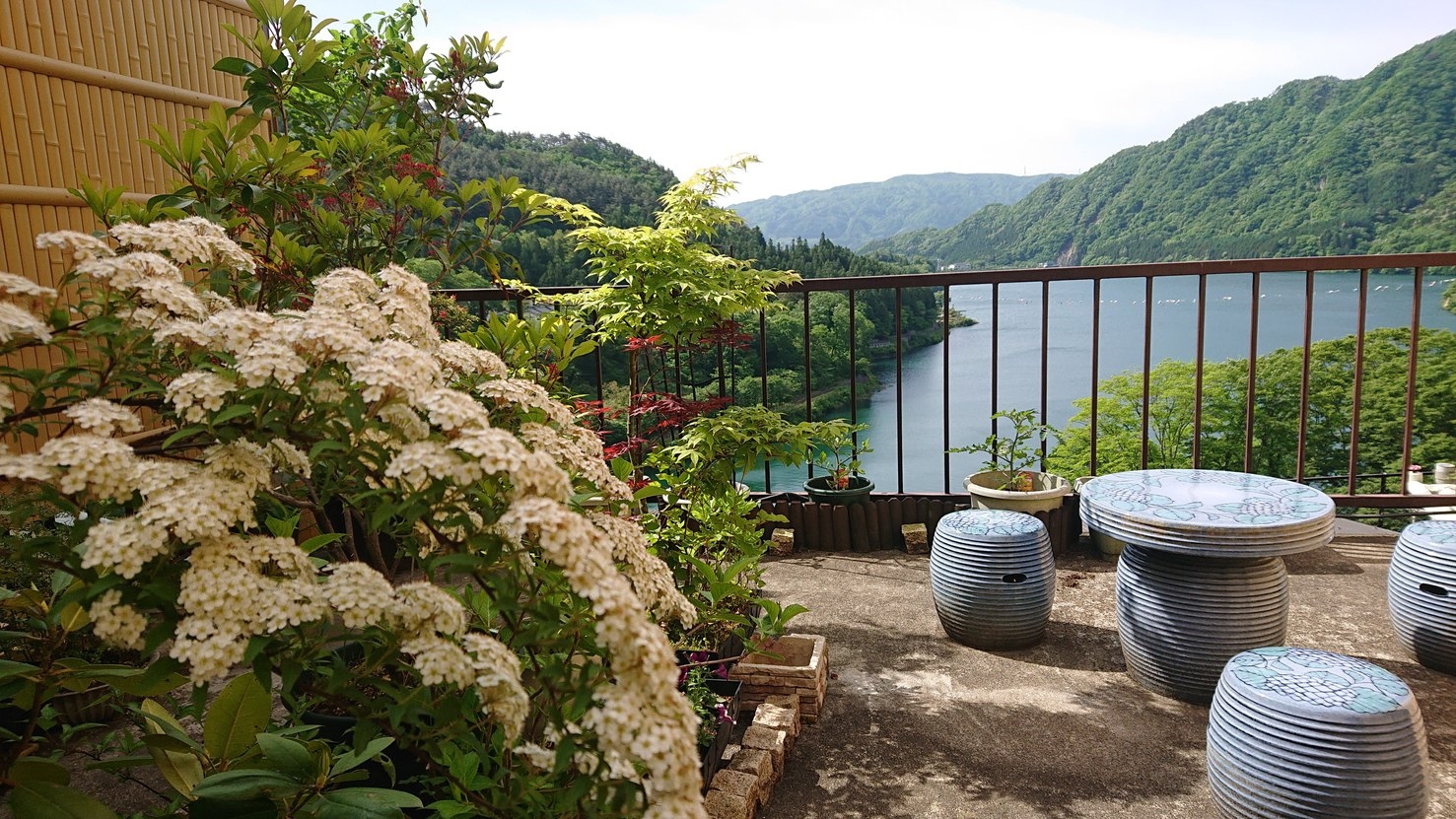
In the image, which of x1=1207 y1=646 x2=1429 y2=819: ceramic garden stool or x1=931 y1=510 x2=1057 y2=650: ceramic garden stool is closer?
x1=1207 y1=646 x2=1429 y2=819: ceramic garden stool

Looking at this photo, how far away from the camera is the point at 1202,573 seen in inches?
92.0

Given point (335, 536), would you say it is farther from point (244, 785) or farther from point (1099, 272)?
point (1099, 272)

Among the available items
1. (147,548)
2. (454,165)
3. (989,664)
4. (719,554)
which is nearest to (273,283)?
(147,548)

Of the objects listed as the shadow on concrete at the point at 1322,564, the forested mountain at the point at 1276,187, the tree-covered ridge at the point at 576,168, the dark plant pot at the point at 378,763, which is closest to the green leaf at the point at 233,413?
the dark plant pot at the point at 378,763

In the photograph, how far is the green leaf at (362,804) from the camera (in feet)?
3.57

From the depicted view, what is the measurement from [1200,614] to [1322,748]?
711 millimetres

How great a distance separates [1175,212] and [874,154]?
9589mm

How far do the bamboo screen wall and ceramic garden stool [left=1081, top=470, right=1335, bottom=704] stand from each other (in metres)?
3.31

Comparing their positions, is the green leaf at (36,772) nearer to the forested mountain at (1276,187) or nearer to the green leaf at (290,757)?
the green leaf at (290,757)

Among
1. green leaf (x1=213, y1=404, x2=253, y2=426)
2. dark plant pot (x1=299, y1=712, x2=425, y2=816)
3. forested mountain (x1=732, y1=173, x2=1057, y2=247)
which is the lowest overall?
dark plant pot (x1=299, y1=712, x2=425, y2=816)

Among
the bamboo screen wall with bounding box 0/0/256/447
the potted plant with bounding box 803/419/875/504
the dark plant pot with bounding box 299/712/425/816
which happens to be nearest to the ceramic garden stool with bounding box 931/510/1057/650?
the potted plant with bounding box 803/419/875/504

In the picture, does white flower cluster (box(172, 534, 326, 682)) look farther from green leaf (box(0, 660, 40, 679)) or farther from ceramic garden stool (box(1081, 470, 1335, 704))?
ceramic garden stool (box(1081, 470, 1335, 704))

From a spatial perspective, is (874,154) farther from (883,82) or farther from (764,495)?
(764,495)

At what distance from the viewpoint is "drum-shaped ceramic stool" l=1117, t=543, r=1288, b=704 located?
2.32 metres
